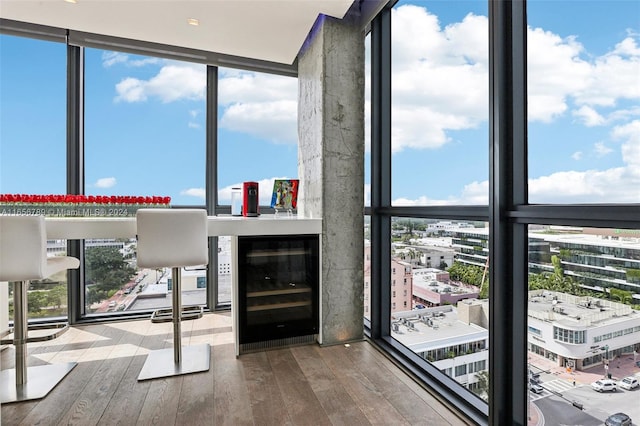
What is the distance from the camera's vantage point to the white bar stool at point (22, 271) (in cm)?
186

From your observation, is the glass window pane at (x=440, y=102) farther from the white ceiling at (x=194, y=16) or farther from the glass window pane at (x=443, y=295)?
the white ceiling at (x=194, y=16)

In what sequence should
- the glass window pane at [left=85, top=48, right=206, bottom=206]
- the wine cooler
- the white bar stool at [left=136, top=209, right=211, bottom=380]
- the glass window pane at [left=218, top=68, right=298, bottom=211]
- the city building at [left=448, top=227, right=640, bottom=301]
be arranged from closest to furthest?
the city building at [left=448, top=227, right=640, bottom=301] → the white bar stool at [left=136, top=209, right=211, bottom=380] → the wine cooler → the glass window pane at [left=85, top=48, right=206, bottom=206] → the glass window pane at [left=218, top=68, right=298, bottom=211]

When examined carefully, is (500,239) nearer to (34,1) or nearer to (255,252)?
(255,252)

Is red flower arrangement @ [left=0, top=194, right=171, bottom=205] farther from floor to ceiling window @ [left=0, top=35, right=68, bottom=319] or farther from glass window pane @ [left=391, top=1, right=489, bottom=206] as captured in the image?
glass window pane @ [left=391, top=1, right=489, bottom=206]

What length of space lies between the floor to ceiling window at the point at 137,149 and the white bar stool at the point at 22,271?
128 centimetres

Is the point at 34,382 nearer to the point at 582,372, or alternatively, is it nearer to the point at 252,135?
the point at 252,135

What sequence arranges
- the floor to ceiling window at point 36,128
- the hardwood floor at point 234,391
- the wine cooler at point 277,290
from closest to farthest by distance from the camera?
the hardwood floor at point 234,391 < the wine cooler at point 277,290 < the floor to ceiling window at point 36,128

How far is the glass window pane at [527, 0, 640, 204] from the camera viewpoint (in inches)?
44.4

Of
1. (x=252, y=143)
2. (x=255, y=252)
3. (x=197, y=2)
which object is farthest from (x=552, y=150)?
(x=252, y=143)

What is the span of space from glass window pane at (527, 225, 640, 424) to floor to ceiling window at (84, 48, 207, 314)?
3074 mm

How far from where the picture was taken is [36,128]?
3131mm

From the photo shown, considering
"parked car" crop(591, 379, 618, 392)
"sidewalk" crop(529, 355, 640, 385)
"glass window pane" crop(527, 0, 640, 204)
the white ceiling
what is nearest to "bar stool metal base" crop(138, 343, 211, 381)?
"sidewalk" crop(529, 355, 640, 385)

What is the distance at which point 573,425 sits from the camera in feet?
4.28

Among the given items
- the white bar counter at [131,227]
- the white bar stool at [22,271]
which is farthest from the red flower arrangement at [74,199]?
the white bar stool at [22,271]
